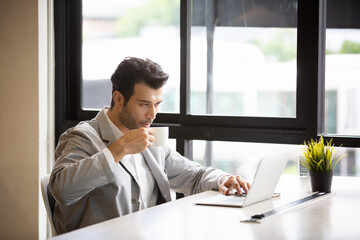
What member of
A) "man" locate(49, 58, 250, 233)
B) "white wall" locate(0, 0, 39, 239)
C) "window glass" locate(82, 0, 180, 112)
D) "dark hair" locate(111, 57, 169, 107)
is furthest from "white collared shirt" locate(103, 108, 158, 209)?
"white wall" locate(0, 0, 39, 239)

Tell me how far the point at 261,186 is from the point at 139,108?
66cm

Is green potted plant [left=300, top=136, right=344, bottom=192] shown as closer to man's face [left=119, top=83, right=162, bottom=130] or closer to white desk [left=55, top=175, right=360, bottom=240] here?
white desk [left=55, top=175, right=360, bottom=240]

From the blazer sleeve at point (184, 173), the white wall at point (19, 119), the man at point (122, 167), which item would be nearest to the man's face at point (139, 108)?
the man at point (122, 167)

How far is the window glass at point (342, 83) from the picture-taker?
3.34m

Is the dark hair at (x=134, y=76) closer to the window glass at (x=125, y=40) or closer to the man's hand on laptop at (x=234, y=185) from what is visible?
the man's hand on laptop at (x=234, y=185)

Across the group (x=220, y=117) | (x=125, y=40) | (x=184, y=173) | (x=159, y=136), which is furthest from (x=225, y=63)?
(x=159, y=136)

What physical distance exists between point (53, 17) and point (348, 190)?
7.29ft

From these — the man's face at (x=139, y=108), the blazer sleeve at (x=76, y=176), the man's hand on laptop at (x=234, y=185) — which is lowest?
the man's hand on laptop at (x=234, y=185)

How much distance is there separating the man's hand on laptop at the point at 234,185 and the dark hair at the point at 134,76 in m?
0.52

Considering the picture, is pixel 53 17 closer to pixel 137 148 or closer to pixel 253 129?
pixel 253 129

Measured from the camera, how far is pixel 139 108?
2547 mm

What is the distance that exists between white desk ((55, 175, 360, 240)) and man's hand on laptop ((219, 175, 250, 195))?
0.14 metres

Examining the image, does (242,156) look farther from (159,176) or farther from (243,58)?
(159,176)

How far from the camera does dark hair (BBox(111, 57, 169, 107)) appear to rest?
2.56m
